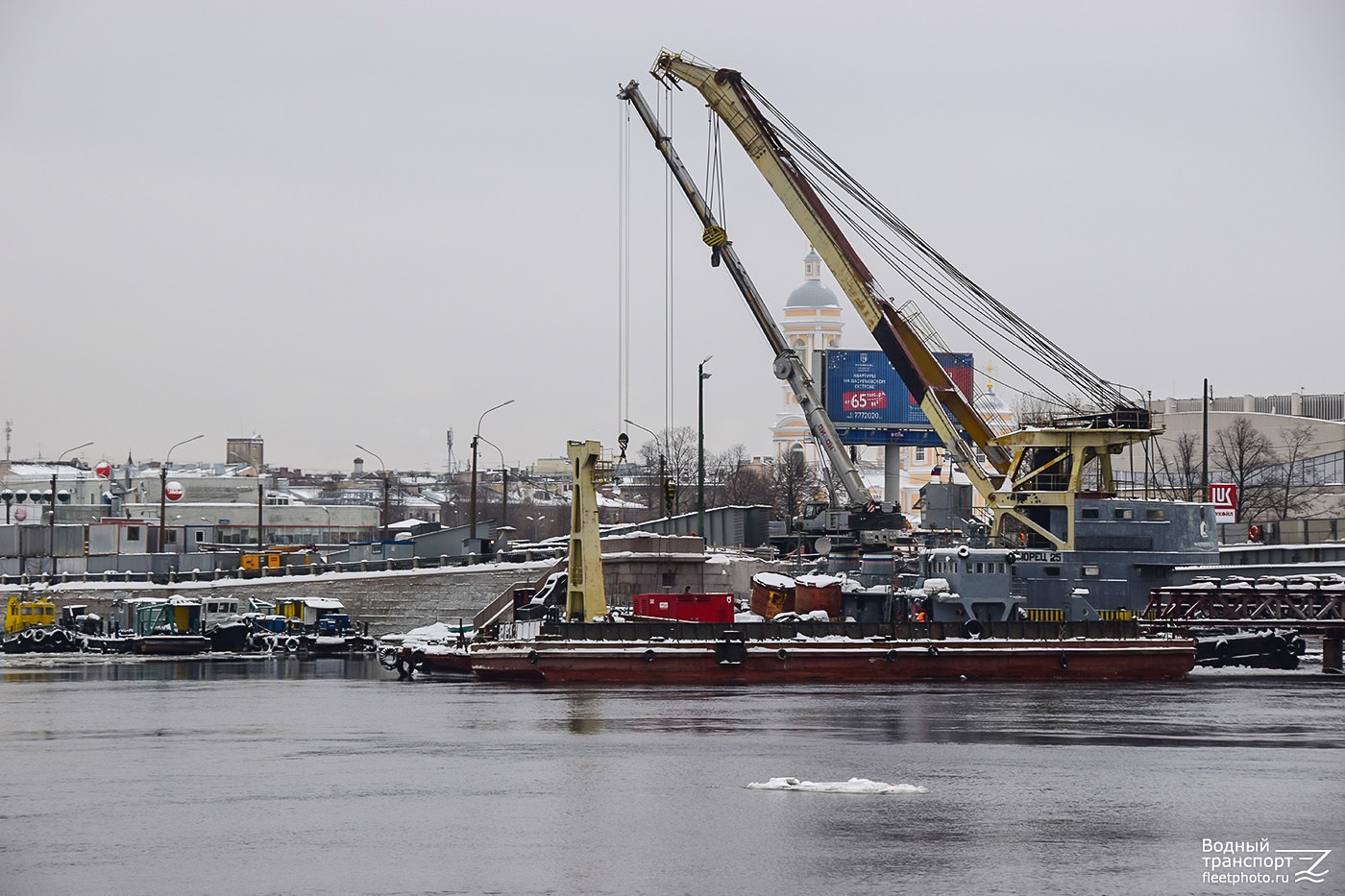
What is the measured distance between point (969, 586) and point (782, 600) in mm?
6880

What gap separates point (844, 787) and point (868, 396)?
220 feet

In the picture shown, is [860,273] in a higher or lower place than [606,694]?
higher

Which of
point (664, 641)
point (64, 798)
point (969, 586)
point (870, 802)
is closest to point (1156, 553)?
point (969, 586)

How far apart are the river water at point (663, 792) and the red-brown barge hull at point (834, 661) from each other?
2.64m

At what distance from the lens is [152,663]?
227 feet

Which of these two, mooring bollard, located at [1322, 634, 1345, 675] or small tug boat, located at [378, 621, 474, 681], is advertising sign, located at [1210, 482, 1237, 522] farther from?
small tug boat, located at [378, 621, 474, 681]

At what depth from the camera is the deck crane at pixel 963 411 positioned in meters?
60.2

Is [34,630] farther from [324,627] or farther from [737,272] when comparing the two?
[737,272]

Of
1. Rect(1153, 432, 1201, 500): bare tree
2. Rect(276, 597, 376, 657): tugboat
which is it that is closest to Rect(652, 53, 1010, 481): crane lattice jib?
Rect(276, 597, 376, 657): tugboat

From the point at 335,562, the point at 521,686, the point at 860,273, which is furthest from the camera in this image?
the point at 335,562

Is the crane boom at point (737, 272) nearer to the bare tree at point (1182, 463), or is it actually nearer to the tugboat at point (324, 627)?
the tugboat at point (324, 627)

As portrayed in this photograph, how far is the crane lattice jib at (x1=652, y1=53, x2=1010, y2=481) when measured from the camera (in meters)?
65.8

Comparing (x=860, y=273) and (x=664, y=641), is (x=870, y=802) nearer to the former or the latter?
(x=664, y=641)

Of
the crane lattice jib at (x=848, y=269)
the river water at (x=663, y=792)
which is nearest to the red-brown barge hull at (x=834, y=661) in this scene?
the river water at (x=663, y=792)
